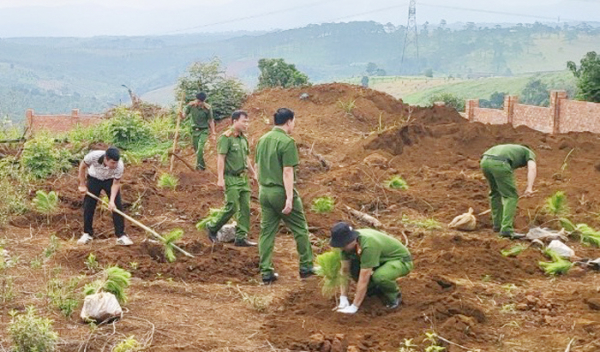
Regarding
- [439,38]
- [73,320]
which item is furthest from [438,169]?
[439,38]

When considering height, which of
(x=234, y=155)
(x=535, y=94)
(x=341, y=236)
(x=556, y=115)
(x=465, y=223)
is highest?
(x=234, y=155)

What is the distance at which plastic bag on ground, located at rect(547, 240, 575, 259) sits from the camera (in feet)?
31.1

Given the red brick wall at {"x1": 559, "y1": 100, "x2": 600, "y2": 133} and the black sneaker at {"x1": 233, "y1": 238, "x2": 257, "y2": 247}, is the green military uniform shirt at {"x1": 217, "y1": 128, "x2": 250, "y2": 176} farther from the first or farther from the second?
the red brick wall at {"x1": 559, "y1": 100, "x2": 600, "y2": 133}

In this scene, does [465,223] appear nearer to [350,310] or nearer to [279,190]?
[279,190]

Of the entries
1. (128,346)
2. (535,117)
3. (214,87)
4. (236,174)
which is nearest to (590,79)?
(535,117)

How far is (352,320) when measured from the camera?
23.9 ft

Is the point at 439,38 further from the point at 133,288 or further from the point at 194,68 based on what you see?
the point at 133,288

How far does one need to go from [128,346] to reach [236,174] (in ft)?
13.6

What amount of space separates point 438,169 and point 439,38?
168 m

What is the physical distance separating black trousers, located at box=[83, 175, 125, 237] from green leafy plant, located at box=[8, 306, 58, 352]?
3.84m

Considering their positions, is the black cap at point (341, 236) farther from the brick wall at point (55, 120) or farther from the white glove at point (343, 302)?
the brick wall at point (55, 120)

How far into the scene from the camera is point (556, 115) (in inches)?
918

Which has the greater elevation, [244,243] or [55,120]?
[244,243]

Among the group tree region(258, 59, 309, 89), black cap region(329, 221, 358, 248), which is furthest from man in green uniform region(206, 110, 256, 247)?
tree region(258, 59, 309, 89)
